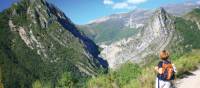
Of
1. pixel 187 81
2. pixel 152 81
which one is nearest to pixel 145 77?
pixel 152 81

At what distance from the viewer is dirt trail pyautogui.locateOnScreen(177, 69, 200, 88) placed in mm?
19062

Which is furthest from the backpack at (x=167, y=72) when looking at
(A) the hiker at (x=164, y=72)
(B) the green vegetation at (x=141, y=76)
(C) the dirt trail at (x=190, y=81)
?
(C) the dirt trail at (x=190, y=81)

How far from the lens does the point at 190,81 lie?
67.1ft

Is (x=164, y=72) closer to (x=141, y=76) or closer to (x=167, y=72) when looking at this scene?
(x=167, y=72)

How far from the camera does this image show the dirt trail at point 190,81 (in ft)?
62.5

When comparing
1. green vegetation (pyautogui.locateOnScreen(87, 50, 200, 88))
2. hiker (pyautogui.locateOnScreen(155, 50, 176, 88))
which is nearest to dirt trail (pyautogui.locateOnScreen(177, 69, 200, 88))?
green vegetation (pyautogui.locateOnScreen(87, 50, 200, 88))

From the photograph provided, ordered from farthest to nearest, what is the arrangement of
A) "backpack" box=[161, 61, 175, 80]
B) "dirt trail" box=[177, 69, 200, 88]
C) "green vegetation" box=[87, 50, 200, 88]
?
"green vegetation" box=[87, 50, 200, 88] → "dirt trail" box=[177, 69, 200, 88] → "backpack" box=[161, 61, 175, 80]

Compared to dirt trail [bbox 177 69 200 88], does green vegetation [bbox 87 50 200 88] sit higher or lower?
higher

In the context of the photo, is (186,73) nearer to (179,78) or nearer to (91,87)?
(179,78)

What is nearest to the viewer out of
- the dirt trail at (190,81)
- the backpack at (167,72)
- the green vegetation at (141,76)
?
the backpack at (167,72)

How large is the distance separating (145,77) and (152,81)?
3.11 ft

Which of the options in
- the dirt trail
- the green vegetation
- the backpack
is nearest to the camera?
the backpack

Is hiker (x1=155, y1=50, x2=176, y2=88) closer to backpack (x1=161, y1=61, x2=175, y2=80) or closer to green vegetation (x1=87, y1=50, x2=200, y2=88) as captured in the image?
backpack (x1=161, y1=61, x2=175, y2=80)

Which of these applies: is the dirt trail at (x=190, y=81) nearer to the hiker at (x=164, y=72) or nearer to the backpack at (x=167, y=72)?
the hiker at (x=164, y=72)
